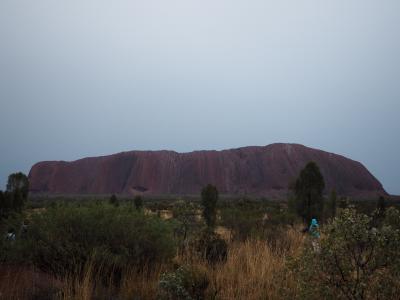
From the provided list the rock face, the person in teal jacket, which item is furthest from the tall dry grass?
the rock face

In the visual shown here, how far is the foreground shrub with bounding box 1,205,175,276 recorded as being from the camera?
5262mm

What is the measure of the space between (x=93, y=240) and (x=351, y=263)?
3.84m

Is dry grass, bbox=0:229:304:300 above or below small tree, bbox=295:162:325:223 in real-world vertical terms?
below

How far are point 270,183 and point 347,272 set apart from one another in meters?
75.6

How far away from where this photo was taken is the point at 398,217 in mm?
2779

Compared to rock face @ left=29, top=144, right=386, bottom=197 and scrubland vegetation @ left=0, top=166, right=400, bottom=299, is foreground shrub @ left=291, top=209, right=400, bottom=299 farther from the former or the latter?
rock face @ left=29, top=144, right=386, bottom=197

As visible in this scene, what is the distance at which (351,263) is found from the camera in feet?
9.23

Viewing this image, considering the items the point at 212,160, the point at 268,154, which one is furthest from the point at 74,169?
the point at 268,154

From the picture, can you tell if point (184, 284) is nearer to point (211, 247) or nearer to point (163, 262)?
point (163, 262)

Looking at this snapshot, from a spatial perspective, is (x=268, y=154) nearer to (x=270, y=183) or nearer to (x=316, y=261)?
(x=270, y=183)

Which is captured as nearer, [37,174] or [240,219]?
[240,219]

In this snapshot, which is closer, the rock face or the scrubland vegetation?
the scrubland vegetation

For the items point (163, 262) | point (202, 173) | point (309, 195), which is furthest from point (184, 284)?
point (202, 173)

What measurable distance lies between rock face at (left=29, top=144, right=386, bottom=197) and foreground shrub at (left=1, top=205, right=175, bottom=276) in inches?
2732
